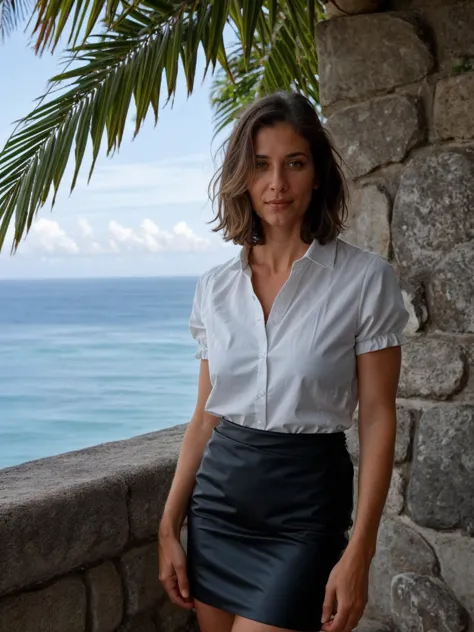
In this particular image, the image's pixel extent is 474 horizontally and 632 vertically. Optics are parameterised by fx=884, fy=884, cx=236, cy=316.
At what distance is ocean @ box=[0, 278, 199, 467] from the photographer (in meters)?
22.2

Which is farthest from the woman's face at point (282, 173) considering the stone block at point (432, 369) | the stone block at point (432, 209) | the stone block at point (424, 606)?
the stone block at point (424, 606)

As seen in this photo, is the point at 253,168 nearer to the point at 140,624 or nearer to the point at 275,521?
the point at 275,521

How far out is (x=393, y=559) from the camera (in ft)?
9.28

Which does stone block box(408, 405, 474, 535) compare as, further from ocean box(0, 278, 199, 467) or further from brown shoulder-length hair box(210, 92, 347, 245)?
ocean box(0, 278, 199, 467)

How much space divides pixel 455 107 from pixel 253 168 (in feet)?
3.18

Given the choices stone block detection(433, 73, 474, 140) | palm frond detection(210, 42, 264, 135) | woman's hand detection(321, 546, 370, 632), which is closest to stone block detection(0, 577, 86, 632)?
woman's hand detection(321, 546, 370, 632)

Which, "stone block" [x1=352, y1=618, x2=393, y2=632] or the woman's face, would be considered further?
"stone block" [x1=352, y1=618, x2=393, y2=632]

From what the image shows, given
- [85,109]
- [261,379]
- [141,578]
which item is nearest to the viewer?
[261,379]

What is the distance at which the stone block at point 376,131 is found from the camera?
2678 millimetres

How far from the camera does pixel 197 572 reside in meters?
1.95

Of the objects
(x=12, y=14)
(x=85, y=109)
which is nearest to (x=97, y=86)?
(x=85, y=109)

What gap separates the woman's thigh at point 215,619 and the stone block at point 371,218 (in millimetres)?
1268

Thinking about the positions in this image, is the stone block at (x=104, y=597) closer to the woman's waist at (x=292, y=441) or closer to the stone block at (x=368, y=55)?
the woman's waist at (x=292, y=441)

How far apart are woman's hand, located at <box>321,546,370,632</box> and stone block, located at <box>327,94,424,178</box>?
1.40m
